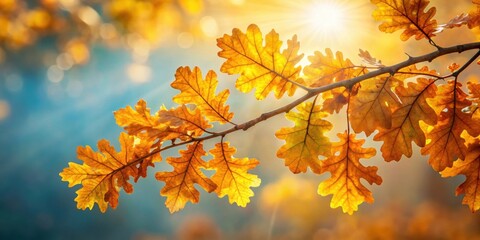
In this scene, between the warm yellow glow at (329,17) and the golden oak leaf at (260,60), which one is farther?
the warm yellow glow at (329,17)

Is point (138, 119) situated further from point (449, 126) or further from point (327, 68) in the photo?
point (449, 126)

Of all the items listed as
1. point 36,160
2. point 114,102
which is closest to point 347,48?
point 36,160

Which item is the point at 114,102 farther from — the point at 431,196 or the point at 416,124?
the point at 416,124

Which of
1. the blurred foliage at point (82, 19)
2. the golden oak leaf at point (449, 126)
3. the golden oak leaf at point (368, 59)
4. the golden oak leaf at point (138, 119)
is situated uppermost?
the blurred foliage at point (82, 19)

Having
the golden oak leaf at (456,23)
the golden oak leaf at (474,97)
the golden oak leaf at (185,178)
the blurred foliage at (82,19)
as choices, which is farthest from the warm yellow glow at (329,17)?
the golden oak leaf at (185,178)

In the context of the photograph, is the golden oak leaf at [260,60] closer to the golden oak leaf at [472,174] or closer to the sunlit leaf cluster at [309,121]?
the sunlit leaf cluster at [309,121]

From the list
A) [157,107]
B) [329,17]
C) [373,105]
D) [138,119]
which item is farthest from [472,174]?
[157,107]
